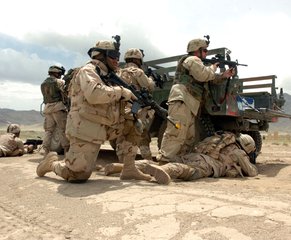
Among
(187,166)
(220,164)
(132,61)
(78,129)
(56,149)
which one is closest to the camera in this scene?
(78,129)

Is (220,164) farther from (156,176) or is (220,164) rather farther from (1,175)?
(1,175)

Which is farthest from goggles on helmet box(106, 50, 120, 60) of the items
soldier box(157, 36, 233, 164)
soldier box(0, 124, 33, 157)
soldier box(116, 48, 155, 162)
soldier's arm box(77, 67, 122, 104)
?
soldier box(0, 124, 33, 157)

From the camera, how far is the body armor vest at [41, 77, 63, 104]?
8.16 metres

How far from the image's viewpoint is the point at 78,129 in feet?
15.1

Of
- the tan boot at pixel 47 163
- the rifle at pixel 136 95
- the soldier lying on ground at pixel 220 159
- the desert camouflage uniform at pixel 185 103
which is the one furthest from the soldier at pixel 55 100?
the rifle at pixel 136 95

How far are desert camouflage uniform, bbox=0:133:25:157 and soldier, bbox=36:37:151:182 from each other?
4.40 metres

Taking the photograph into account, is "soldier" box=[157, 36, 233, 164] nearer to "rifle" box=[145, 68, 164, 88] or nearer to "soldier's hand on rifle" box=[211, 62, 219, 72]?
"soldier's hand on rifle" box=[211, 62, 219, 72]

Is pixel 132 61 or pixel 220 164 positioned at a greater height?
pixel 132 61

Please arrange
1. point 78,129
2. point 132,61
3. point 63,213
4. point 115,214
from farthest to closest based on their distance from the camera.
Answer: point 132,61, point 78,129, point 63,213, point 115,214

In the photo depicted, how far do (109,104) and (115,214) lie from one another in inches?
64.3

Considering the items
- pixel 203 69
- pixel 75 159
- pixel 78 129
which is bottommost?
pixel 75 159

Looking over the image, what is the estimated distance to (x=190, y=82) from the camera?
6215 mm

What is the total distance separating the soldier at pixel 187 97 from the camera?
19.7ft

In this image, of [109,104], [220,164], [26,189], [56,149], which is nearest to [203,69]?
[220,164]
